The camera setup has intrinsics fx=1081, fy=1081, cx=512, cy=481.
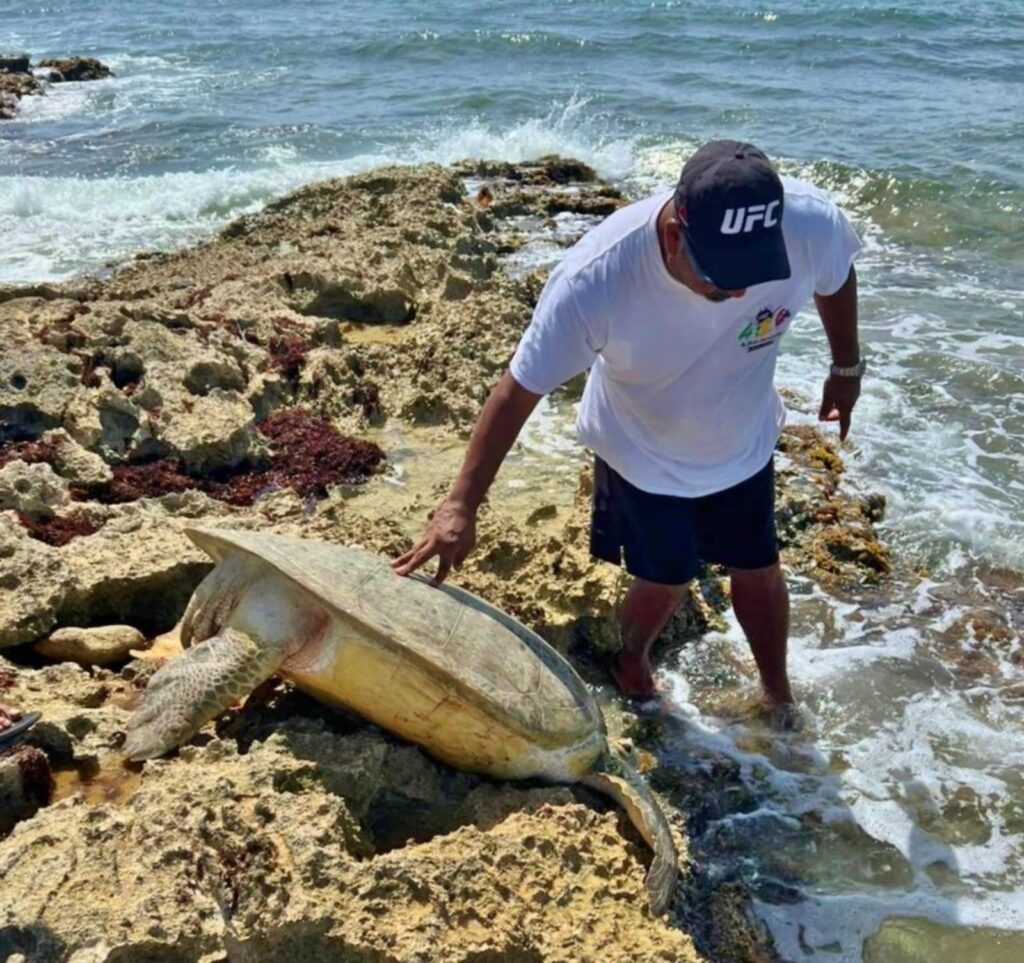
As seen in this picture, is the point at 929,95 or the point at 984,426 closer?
the point at 984,426

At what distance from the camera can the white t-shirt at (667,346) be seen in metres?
3.11

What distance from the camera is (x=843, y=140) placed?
1475 cm

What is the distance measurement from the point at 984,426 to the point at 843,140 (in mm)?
9007

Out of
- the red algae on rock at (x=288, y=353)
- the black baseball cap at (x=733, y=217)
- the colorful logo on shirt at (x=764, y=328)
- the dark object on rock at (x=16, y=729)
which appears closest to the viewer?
the black baseball cap at (x=733, y=217)

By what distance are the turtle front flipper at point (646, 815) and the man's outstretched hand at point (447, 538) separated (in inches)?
34.1

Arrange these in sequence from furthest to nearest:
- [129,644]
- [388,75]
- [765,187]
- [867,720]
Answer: [388,75]
[867,720]
[129,644]
[765,187]

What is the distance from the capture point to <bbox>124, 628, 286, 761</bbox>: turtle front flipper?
3.22m

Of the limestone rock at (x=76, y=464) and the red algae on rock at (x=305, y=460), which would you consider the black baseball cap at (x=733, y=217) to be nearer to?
the red algae on rock at (x=305, y=460)

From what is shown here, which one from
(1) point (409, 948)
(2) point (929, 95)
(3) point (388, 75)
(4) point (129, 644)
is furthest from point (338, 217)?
(3) point (388, 75)

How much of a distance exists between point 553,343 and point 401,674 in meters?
1.07

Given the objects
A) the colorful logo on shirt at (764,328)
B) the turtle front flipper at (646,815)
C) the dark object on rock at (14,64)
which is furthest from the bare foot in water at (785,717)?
the dark object on rock at (14,64)

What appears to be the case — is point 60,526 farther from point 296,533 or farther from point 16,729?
point 16,729

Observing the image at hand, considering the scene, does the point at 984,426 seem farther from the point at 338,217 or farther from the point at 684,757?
the point at 338,217

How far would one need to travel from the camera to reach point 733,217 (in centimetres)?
282
